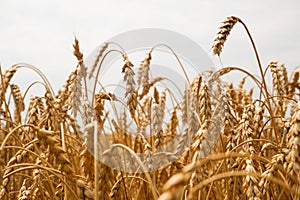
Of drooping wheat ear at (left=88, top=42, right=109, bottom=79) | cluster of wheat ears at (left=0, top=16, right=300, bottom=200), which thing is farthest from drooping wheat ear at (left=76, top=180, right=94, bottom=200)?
drooping wheat ear at (left=88, top=42, right=109, bottom=79)

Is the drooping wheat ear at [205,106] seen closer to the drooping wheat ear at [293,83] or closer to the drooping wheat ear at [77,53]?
the drooping wheat ear at [77,53]

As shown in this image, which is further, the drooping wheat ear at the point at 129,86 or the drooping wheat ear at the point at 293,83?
the drooping wheat ear at the point at 293,83

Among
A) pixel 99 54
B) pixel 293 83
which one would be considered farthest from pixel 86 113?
pixel 293 83

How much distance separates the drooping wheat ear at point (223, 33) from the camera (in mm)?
1494

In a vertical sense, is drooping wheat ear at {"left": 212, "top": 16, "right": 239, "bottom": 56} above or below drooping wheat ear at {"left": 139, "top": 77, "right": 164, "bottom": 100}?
below

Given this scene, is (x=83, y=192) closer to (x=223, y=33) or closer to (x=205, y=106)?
(x=205, y=106)

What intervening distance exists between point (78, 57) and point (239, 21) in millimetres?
739

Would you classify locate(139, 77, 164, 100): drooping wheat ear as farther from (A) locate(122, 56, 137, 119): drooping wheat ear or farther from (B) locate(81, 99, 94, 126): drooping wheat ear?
(B) locate(81, 99, 94, 126): drooping wheat ear

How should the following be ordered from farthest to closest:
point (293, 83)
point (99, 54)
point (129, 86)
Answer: point (293, 83) → point (99, 54) → point (129, 86)

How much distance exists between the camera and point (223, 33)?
1.52 m

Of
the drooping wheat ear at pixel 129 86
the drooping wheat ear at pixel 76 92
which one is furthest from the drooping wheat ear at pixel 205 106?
the drooping wheat ear at pixel 76 92

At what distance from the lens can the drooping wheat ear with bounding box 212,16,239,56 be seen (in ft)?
4.90

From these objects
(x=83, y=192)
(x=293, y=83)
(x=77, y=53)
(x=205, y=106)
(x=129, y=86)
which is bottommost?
(x=83, y=192)

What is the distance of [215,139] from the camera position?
5.60ft
